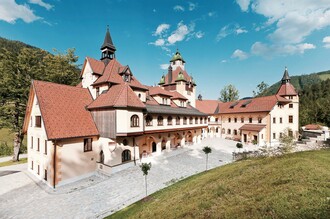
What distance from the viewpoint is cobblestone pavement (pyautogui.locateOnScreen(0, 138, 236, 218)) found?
10.4m

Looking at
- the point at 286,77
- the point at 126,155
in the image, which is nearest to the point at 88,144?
the point at 126,155

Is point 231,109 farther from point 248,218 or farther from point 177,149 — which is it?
point 248,218

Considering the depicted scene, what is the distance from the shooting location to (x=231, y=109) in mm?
37250

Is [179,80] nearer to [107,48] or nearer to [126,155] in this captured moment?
[107,48]

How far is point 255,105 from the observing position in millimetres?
32656

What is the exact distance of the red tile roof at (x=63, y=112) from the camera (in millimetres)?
14109

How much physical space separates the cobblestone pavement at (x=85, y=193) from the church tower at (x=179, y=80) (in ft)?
58.3

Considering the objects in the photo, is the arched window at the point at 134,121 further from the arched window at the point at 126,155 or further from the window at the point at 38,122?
the window at the point at 38,122

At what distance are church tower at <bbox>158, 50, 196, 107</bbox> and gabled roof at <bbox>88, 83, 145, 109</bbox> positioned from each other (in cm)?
1713

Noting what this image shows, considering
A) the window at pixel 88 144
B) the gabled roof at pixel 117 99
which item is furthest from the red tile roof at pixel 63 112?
the gabled roof at pixel 117 99

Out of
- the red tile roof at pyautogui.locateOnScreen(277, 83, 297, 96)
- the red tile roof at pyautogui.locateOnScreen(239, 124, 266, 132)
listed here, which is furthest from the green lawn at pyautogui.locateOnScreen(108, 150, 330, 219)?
the red tile roof at pyautogui.locateOnScreen(277, 83, 297, 96)

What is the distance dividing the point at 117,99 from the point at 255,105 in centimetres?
2945

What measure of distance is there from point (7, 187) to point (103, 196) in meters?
10.1

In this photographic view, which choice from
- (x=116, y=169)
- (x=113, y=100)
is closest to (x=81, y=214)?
(x=116, y=169)
